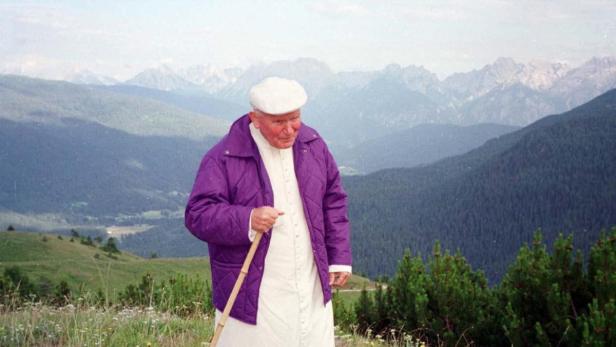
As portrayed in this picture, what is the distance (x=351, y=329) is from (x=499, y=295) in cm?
288

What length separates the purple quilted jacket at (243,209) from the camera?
207 inches

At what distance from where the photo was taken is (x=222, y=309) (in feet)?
18.3

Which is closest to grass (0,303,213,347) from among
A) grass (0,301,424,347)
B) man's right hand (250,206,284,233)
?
grass (0,301,424,347)

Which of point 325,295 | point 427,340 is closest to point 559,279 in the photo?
point 427,340

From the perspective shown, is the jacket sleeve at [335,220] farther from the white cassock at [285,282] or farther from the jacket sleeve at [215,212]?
the jacket sleeve at [215,212]

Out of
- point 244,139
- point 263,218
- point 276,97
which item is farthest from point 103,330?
point 276,97

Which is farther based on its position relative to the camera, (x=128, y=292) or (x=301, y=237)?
(x=128, y=292)

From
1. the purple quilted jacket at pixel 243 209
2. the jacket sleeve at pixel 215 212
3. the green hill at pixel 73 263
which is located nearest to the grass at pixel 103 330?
the purple quilted jacket at pixel 243 209

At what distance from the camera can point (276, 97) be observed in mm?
5297

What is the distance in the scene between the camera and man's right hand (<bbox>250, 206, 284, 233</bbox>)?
203 inches

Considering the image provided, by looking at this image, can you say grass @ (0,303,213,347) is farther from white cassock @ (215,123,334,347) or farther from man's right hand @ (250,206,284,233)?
man's right hand @ (250,206,284,233)

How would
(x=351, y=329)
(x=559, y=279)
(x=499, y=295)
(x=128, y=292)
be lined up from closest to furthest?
(x=559, y=279)
(x=499, y=295)
(x=351, y=329)
(x=128, y=292)

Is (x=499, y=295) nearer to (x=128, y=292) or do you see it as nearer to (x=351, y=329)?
(x=351, y=329)

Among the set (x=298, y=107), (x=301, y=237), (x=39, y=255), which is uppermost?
(x=298, y=107)
